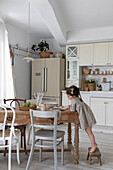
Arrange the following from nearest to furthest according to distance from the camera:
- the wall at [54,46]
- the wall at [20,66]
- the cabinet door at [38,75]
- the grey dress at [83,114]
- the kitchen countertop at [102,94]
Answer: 1. the grey dress at [83,114]
2. the kitchen countertop at [102,94]
3. the wall at [20,66]
4. the cabinet door at [38,75]
5. the wall at [54,46]

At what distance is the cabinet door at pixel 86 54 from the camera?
19.2 ft

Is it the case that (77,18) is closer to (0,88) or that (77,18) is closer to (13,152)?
(0,88)

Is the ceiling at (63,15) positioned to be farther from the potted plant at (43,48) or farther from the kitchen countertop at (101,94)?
the kitchen countertop at (101,94)

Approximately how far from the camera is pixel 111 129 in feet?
17.5

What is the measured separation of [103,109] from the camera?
17.8 feet

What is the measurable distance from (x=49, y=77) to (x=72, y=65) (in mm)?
774

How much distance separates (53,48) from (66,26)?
1.46m

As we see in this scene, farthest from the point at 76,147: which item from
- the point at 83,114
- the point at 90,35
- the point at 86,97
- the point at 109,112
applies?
the point at 90,35

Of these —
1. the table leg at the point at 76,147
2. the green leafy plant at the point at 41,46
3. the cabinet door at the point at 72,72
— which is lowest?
the table leg at the point at 76,147

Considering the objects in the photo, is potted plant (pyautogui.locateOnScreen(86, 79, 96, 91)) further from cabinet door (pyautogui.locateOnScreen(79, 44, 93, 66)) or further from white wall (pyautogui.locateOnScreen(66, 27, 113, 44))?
white wall (pyautogui.locateOnScreen(66, 27, 113, 44))

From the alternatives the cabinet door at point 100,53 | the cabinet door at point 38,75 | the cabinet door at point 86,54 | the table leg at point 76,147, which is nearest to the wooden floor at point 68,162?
the table leg at point 76,147

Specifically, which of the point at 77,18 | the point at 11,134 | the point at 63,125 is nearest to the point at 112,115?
the point at 63,125

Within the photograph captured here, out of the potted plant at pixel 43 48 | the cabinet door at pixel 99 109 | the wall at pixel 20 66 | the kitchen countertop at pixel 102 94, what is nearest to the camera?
the kitchen countertop at pixel 102 94

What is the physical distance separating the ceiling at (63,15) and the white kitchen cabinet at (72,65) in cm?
32
